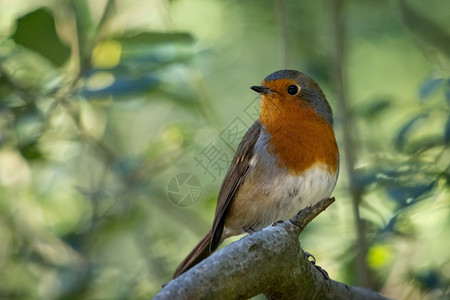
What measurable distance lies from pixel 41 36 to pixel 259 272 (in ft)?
7.04

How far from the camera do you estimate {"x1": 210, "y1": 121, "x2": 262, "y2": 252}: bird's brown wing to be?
410 centimetres

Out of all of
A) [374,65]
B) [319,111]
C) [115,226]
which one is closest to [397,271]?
[319,111]

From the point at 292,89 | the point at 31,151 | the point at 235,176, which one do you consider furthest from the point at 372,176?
the point at 31,151

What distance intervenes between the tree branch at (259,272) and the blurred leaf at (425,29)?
184 cm

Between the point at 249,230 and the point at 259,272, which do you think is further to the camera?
the point at 249,230

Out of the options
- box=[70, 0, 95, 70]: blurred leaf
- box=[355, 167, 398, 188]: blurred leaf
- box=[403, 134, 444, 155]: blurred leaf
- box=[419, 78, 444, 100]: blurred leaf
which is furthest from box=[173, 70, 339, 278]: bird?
box=[70, 0, 95, 70]: blurred leaf

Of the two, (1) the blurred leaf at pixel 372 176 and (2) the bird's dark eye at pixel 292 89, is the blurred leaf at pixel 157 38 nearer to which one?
(2) the bird's dark eye at pixel 292 89

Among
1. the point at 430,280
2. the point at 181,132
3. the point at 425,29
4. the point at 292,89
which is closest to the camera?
the point at 430,280

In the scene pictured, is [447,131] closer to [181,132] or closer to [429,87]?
[429,87]

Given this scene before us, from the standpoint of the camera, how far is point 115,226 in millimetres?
4914

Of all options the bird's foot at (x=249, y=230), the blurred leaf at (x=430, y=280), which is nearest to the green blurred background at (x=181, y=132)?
the blurred leaf at (x=430, y=280)

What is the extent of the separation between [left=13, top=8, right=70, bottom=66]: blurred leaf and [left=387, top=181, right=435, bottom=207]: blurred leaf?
196 cm

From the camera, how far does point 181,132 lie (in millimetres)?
4930

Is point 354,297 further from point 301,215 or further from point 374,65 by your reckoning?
point 374,65
